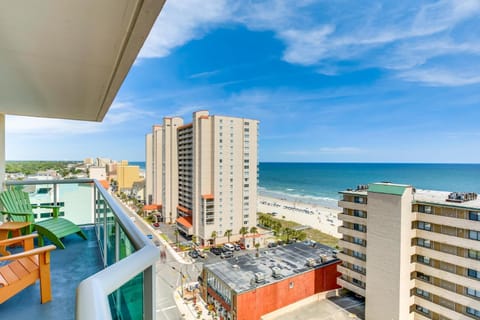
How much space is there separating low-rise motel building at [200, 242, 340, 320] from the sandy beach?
12.3 meters

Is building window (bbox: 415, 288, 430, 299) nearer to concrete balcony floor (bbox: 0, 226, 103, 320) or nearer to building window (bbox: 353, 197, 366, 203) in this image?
building window (bbox: 353, 197, 366, 203)

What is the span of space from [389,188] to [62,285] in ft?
35.4

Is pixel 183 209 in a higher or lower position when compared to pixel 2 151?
lower

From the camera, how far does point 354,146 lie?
238ft

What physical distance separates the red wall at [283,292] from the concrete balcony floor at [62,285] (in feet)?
26.8

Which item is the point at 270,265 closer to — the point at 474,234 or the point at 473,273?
the point at 473,273

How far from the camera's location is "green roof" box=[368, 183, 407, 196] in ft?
30.7

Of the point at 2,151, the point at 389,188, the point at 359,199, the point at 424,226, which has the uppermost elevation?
the point at 2,151

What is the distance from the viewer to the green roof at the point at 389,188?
9.35 m

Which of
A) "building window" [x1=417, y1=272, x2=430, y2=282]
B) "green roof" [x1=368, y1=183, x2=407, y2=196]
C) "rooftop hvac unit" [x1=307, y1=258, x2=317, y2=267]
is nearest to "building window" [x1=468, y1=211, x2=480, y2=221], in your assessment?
"green roof" [x1=368, y1=183, x2=407, y2=196]

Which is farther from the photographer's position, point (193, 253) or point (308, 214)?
point (308, 214)

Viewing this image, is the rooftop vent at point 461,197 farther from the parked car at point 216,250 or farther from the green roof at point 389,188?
the parked car at point 216,250

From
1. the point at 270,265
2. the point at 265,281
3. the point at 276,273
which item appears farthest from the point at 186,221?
the point at 265,281

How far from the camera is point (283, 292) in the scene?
1041cm
